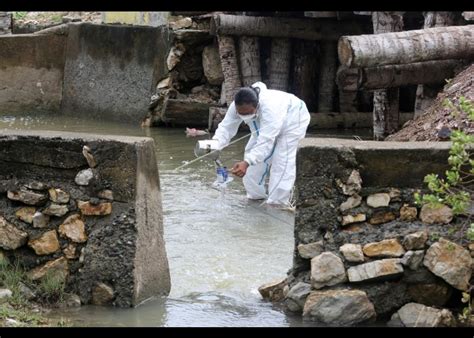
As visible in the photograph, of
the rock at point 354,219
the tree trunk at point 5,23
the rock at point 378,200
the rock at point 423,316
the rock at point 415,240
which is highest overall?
the tree trunk at point 5,23

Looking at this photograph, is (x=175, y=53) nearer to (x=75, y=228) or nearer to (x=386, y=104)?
(x=386, y=104)

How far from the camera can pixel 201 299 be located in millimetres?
6750

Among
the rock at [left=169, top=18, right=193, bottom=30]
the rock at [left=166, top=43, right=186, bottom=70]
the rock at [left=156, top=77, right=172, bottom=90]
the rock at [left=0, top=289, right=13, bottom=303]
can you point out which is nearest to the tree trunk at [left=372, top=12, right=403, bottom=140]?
the rock at [left=166, top=43, right=186, bottom=70]

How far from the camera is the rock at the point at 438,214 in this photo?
19.5 ft

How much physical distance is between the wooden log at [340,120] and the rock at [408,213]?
938 centimetres

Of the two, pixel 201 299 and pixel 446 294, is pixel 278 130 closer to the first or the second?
pixel 201 299

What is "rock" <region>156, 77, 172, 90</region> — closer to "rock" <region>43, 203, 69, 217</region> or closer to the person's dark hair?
the person's dark hair

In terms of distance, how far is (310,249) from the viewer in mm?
6137

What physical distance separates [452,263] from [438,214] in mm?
320

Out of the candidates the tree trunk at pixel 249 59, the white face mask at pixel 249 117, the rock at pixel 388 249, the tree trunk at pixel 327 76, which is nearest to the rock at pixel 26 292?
the rock at pixel 388 249

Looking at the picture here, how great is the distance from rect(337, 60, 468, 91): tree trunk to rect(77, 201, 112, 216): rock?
532 cm

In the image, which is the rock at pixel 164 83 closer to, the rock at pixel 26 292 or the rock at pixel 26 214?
the rock at pixel 26 214

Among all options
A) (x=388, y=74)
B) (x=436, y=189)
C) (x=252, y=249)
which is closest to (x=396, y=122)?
(x=388, y=74)

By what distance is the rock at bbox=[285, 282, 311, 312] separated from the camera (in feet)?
20.0
